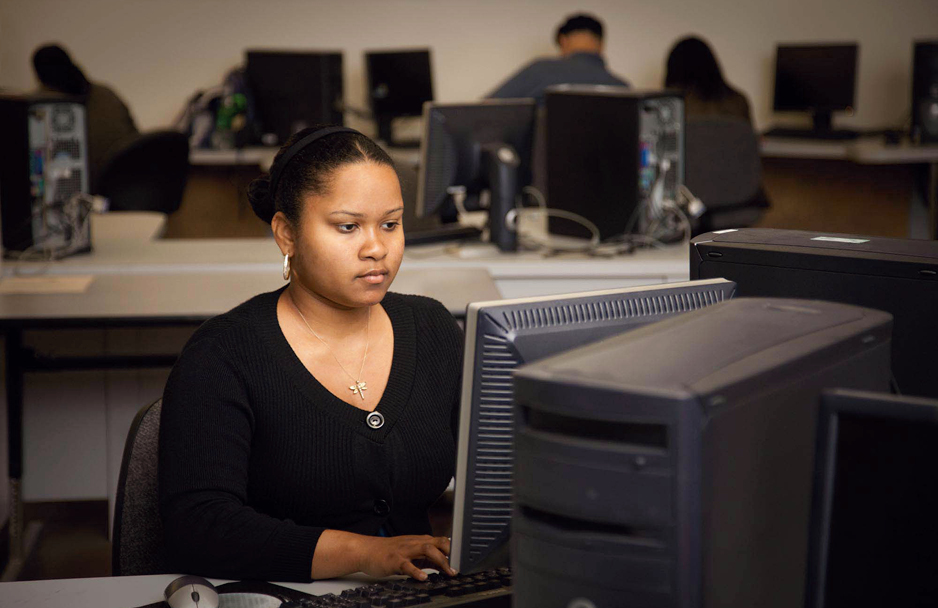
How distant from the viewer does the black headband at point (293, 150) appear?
1.45 m

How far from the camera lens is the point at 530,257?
3.04 m

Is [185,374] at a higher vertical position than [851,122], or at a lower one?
lower

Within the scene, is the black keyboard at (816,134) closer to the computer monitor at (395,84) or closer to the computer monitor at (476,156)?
the computer monitor at (395,84)

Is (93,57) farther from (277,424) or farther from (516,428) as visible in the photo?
(516,428)

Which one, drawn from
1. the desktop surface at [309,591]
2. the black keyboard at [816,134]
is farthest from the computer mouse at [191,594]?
the black keyboard at [816,134]

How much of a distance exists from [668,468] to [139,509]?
101 cm

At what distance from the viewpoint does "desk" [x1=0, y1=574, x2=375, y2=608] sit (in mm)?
1151

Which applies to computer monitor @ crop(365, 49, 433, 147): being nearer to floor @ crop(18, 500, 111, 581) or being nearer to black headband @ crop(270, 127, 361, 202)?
floor @ crop(18, 500, 111, 581)

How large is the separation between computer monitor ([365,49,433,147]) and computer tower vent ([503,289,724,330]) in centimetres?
472

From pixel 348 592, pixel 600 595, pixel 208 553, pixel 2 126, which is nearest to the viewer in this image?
pixel 600 595

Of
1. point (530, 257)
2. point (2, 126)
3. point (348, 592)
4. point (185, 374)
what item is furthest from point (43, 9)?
point (348, 592)

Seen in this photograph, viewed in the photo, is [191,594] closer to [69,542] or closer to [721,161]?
[69,542]

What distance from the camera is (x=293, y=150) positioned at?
1.45m

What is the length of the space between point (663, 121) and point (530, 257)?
1.87 ft
